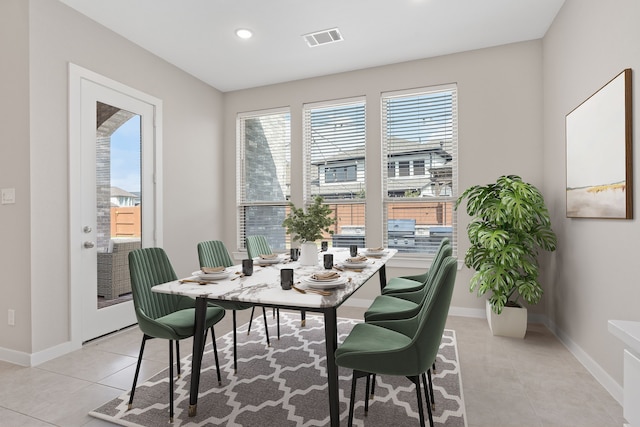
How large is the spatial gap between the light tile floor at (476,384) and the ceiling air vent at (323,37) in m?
3.15

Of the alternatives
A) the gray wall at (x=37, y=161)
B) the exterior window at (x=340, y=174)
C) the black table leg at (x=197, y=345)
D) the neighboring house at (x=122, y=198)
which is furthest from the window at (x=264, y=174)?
the black table leg at (x=197, y=345)

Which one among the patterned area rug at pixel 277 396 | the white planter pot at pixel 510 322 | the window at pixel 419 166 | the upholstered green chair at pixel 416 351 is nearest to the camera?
the upholstered green chair at pixel 416 351

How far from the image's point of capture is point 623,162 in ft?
6.78

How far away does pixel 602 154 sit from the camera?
232cm

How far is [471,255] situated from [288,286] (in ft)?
7.16

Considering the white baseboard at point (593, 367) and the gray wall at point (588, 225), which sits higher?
the gray wall at point (588, 225)

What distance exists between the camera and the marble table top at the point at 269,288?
1552 mm

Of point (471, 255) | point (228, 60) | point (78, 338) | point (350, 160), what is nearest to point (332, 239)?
point (350, 160)

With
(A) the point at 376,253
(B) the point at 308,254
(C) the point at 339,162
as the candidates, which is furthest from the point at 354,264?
(C) the point at 339,162

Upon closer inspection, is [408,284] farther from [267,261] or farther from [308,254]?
[267,261]

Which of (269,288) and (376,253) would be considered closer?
(269,288)

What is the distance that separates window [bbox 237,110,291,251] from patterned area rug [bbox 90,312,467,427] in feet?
7.52

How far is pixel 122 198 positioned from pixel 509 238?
12.1ft

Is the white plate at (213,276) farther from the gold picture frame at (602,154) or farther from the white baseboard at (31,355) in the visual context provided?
the gold picture frame at (602,154)
